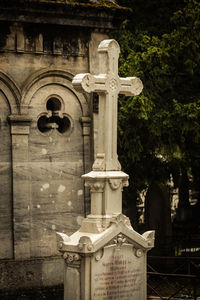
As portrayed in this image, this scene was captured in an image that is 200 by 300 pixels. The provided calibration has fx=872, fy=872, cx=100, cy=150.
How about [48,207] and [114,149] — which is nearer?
[114,149]

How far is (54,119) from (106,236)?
4.68 meters

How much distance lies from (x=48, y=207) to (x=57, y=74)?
2.41 meters

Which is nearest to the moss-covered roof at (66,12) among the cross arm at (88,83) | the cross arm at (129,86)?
the cross arm at (129,86)

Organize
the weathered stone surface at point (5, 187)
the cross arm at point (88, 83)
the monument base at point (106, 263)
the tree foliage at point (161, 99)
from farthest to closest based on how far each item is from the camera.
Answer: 1. the tree foliage at point (161, 99)
2. the weathered stone surface at point (5, 187)
3. the cross arm at point (88, 83)
4. the monument base at point (106, 263)

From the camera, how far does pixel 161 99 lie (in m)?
19.8

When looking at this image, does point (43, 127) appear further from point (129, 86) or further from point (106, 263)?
point (106, 263)

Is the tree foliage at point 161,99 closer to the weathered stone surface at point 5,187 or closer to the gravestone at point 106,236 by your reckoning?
the weathered stone surface at point 5,187

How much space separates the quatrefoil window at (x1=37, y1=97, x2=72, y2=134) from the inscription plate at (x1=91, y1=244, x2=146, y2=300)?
4.19m

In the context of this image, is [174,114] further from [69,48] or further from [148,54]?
[69,48]

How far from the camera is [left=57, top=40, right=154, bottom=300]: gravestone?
11695mm

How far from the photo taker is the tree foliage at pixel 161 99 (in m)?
19.1

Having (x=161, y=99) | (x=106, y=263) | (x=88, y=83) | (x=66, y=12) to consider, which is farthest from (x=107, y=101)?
(x=161, y=99)

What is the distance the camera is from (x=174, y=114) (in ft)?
62.7

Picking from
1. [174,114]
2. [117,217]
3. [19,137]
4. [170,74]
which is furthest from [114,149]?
[170,74]
